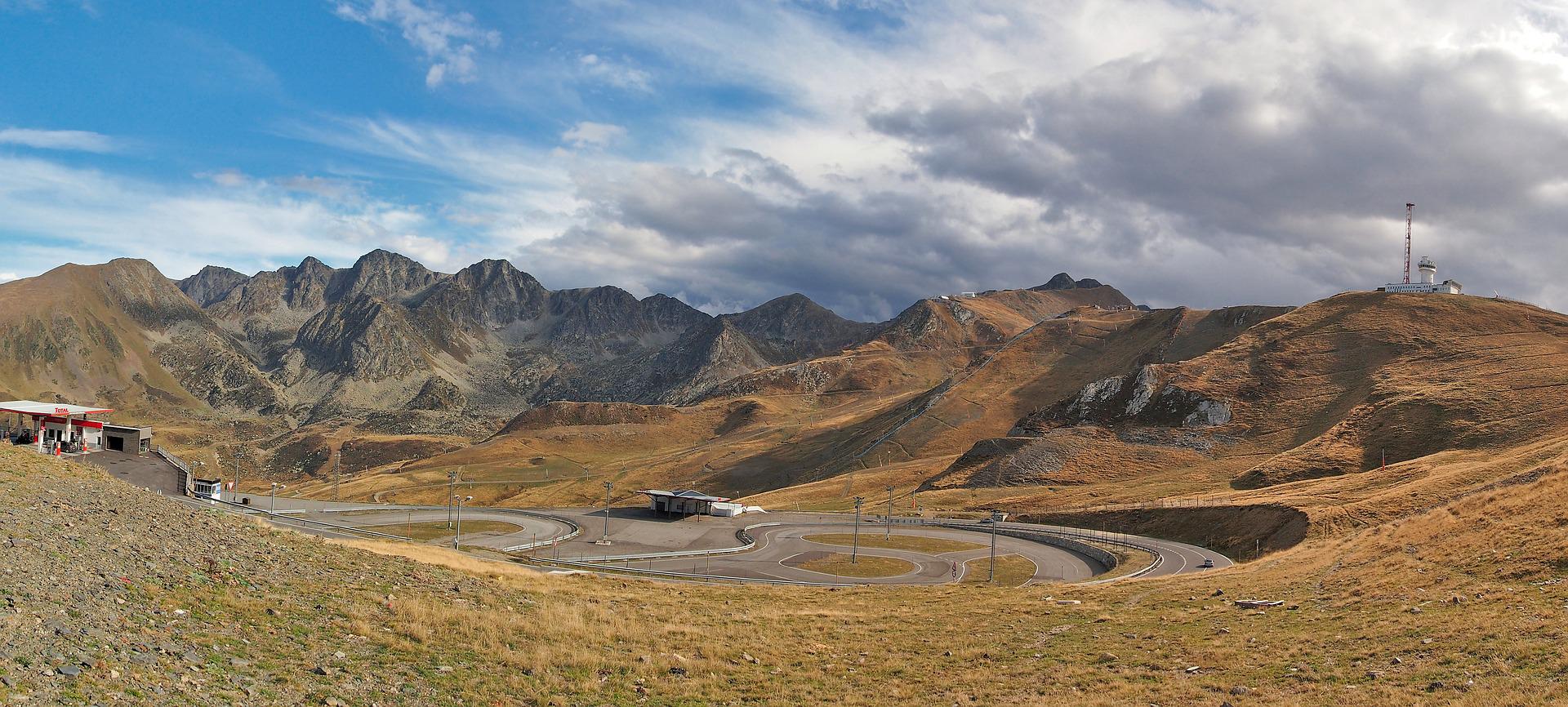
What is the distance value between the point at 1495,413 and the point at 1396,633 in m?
88.9

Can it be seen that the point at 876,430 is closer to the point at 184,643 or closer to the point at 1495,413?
the point at 1495,413

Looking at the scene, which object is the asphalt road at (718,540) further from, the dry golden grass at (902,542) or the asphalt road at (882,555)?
the dry golden grass at (902,542)

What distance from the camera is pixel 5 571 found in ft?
60.4

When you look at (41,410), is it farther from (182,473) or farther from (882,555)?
(882,555)

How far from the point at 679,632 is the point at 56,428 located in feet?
240

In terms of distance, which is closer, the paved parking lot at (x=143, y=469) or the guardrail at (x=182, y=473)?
the paved parking lot at (x=143, y=469)

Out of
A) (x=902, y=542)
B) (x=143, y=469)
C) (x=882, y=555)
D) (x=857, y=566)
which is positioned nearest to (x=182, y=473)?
(x=143, y=469)

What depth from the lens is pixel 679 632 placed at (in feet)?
90.6

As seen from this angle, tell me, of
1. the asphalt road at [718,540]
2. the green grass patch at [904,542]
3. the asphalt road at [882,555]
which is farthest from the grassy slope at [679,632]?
the green grass patch at [904,542]

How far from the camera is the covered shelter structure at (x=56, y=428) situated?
2736 inches

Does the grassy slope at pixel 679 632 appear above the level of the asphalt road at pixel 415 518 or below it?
above

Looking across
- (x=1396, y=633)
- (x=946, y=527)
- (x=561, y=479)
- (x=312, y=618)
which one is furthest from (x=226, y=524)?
(x=561, y=479)

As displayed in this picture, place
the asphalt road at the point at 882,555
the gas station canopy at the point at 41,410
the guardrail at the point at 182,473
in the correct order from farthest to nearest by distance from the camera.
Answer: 1. the gas station canopy at the point at 41,410
2. the guardrail at the point at 182,473
3. the asphalt road at the point at 882,555

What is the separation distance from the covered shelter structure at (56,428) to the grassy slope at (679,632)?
46.1m
